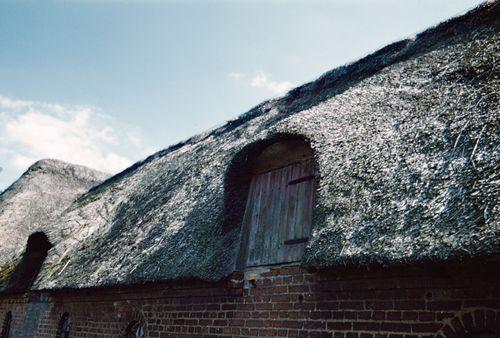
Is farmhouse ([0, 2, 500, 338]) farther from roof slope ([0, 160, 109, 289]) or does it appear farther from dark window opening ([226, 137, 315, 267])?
roof slope ([0, 160, 109, 289])

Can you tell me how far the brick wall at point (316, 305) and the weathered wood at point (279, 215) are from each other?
0.26 metres

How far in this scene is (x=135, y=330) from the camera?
663 cm

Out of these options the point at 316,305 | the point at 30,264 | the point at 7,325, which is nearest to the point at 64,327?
the point at 30,264

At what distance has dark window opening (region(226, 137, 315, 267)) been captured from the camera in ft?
16.1

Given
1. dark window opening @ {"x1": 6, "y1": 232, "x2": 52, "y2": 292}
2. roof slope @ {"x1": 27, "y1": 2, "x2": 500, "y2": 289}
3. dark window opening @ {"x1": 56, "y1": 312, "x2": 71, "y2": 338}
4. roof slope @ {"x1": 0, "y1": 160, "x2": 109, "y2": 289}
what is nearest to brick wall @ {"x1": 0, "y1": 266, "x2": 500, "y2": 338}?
roof slope @ {"x1": 27, "y1": 2, "x2": 500, "y2": 289}

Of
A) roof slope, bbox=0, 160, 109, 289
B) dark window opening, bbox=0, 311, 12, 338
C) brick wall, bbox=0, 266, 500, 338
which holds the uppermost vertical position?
roof slope, bbox=0, 160, 109, 289

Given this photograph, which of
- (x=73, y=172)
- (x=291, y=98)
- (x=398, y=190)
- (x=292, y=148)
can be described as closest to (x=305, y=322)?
(x=398, y=190)

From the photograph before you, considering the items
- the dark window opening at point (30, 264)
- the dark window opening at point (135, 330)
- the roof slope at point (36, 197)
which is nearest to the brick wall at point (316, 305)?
the dark window opening at point (135, 330)

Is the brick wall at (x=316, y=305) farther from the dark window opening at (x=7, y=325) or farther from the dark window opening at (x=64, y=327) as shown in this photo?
the dark window opening at (x=7, y=325)

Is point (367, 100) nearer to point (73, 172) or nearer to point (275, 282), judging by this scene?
point (275, 282)

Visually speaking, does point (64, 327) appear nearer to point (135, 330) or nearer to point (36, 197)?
point (135, 330)

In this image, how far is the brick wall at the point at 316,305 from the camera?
10.2ft

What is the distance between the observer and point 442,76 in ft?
16.0

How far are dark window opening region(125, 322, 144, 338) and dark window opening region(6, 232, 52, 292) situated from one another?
186 inches
